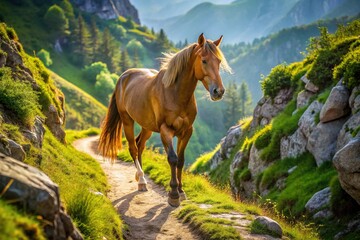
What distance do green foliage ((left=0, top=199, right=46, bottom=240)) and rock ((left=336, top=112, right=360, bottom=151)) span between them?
10.1 metres

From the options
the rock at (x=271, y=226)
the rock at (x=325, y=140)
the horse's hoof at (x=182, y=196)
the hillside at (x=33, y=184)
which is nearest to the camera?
the hillside at (x=33, y=184)

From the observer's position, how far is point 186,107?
421 inches

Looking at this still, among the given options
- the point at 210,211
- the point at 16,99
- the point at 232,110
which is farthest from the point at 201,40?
the point at 232,110

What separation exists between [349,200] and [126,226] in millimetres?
6777

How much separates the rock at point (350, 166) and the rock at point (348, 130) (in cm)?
154

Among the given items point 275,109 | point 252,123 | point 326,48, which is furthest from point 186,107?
point 252,123

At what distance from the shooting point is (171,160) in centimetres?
1042

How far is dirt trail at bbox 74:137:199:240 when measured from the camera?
8562mm

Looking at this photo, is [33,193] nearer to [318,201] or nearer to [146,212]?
[146,212]

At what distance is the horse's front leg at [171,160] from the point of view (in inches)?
410

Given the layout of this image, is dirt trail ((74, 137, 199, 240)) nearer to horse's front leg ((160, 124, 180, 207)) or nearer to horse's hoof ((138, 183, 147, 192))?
horse's hoof ((138, 183, 147, 192))

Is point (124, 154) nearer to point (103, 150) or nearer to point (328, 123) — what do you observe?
point (103, 150)

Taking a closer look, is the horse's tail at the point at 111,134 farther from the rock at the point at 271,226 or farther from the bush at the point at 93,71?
the bush at the point at 93,71

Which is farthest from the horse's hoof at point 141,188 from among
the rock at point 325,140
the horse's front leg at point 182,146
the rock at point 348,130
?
the rock at point 348,130
